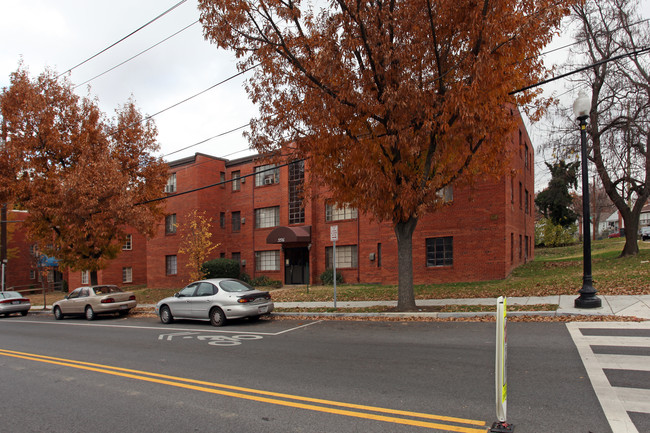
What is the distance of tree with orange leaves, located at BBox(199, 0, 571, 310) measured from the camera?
1009 cm

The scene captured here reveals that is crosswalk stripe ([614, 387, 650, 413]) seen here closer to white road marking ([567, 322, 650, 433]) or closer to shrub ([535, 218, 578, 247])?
white road marking ([567, 322, 650, 433])

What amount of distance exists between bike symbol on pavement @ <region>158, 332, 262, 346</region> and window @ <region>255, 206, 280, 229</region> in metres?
17.0

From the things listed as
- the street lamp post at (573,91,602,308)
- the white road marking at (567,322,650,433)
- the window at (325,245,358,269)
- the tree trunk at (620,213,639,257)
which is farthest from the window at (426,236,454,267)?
the tree trunk at (620,213,639,257)

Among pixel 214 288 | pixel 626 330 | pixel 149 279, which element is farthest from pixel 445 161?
pixel 149 279

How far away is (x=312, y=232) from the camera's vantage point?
86.4 feet

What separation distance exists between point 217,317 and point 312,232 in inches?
543

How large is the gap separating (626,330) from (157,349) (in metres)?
9.56

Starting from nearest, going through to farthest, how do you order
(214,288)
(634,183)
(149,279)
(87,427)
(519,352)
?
(87,427), (519,352), (214,288), (634,183), (149,279)

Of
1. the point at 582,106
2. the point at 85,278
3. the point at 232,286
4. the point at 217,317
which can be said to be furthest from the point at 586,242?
the point at 85,278

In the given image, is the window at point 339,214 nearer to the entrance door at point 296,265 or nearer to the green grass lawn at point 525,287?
the entrance door at point 296,265

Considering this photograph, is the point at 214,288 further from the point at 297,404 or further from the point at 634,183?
the point at 634,183

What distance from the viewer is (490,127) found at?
11039 millimetres

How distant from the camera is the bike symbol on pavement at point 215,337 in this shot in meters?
9.74

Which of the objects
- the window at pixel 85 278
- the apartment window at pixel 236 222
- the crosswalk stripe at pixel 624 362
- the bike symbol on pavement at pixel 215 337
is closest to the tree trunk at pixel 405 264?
the bike symbol on pavement at pixel 215 337
